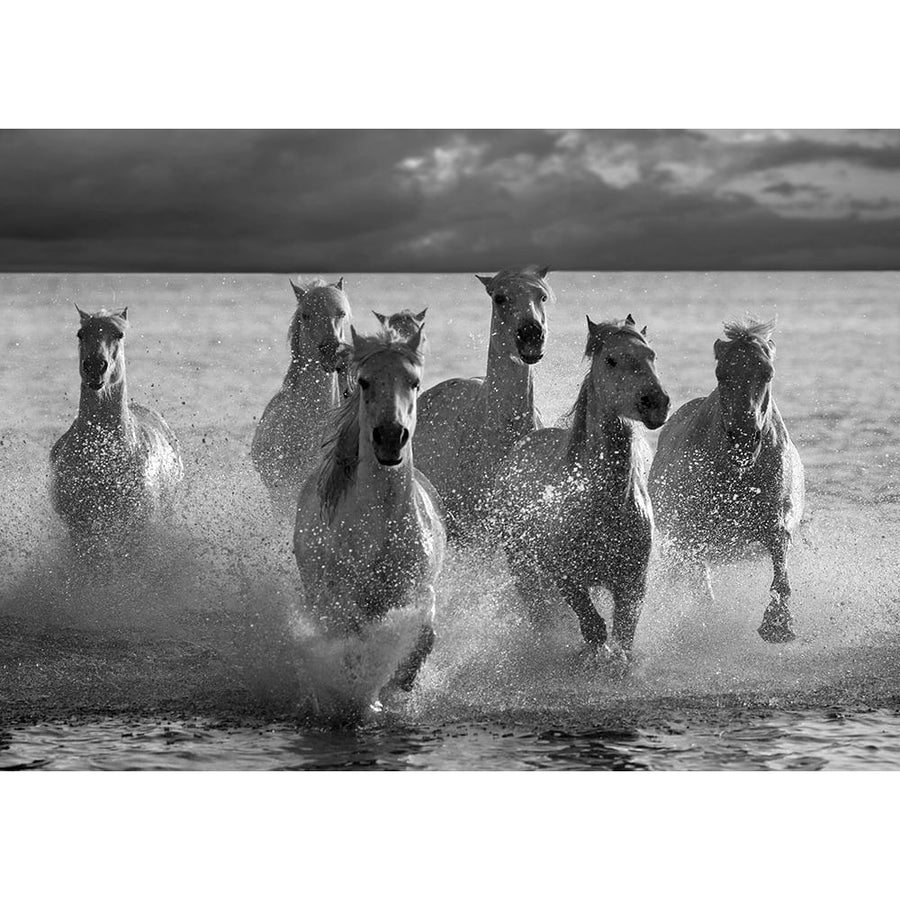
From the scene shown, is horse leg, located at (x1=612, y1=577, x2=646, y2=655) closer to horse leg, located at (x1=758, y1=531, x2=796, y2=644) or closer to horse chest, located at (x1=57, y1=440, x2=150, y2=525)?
horse leg, located at (x1=758, y1=531, x2=796, y2=644)

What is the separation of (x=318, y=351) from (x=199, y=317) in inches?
206

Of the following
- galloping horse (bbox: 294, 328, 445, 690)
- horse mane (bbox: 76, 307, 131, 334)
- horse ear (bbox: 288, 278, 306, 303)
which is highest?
horse ear (bbox: 288, 278, 306, 303)

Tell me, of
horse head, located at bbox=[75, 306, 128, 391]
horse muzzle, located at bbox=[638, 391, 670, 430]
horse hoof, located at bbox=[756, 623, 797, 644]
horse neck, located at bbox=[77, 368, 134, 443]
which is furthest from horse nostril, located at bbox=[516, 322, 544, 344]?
horse neck, located at bbox=[77, 368, 134, 443]

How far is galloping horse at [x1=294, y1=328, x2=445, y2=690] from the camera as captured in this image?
480cm

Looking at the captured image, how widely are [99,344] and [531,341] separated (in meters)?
1.99

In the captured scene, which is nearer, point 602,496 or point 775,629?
point 602,496

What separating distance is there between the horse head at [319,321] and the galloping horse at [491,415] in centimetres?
82

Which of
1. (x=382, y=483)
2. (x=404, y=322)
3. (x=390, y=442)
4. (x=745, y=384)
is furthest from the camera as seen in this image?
(x=404, y=322)

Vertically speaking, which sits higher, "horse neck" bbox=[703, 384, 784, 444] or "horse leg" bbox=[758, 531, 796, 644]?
"horse neck" bbox=[703, 384, 784, 444]

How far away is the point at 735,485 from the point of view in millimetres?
6141

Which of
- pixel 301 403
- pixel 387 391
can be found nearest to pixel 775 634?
pixel 387 391

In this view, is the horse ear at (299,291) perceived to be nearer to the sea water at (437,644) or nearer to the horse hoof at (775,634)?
the sea water at (437,644)

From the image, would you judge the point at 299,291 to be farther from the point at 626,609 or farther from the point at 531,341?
the point at 626,609

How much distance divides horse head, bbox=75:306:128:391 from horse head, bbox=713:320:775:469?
269cm
